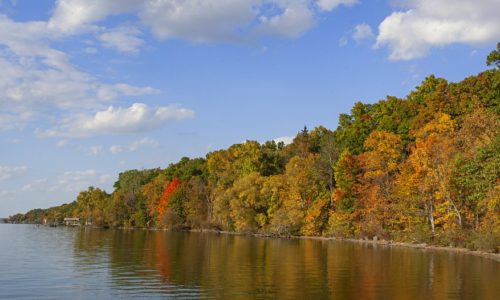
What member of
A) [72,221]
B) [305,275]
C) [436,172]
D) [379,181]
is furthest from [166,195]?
[305,275]

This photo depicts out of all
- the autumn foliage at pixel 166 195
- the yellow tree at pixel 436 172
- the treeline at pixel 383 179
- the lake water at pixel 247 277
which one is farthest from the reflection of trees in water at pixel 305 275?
the autumn foliage at pixel 166 195

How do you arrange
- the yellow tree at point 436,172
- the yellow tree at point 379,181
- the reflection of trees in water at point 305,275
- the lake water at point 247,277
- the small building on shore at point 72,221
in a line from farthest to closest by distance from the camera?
the small building on shore at point 72,221
the yellow tree at point 379,181
the yellow tree at point 436,172
the reflection of trees in water at point 305,275
the lake water at point 247,277

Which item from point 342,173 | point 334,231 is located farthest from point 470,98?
point 334,231

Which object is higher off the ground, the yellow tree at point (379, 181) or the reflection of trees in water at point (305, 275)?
the yellow tree at point (379, 181)

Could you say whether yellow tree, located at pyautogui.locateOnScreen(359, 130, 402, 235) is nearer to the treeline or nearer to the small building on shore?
the treeline

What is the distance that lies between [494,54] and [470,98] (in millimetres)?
11360

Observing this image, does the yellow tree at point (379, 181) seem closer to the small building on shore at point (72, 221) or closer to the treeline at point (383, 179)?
the treeline at point (383, 179)

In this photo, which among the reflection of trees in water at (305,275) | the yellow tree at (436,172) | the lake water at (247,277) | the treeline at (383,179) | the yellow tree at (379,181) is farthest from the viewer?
the yellow tree at (379,181)

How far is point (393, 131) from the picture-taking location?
88688 mm

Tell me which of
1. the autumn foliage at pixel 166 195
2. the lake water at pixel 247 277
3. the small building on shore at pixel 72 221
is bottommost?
the small building on shore at pixel 72 221

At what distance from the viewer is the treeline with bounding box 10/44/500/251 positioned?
58344mm

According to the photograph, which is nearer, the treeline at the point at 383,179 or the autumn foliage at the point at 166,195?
the treeline at the point at 383,179

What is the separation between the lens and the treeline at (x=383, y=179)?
58.3 m

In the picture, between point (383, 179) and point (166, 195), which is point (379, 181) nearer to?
point (383, 179)
